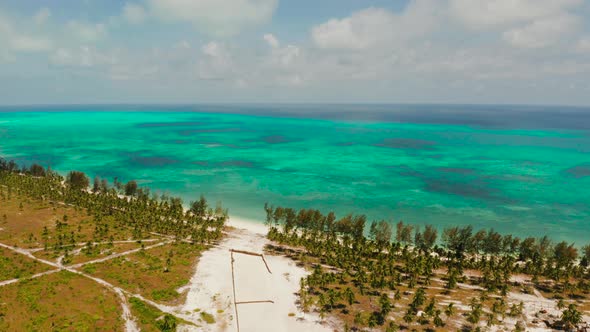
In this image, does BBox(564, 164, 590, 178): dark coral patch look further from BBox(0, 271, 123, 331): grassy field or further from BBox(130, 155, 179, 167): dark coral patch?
BBox(130, 155, 179, 167): dark coral patch

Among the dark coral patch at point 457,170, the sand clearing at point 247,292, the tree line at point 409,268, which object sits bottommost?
the sand clearing at point 247,292

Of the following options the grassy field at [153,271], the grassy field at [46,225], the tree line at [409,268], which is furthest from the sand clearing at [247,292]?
the grassy field at [46,225]

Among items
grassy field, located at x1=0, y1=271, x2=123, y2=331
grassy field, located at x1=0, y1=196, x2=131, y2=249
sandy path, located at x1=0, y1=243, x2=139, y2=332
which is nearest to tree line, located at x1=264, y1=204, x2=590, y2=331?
sandy path, located at x1=0, y1=243, x2=139, y2=332

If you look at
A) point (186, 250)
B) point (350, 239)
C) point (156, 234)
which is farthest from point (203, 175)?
point (350, 239)

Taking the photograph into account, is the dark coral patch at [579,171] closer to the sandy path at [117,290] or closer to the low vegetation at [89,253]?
the low vegetation at [89,253]

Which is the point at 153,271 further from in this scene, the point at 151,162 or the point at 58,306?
the point at 151,162
